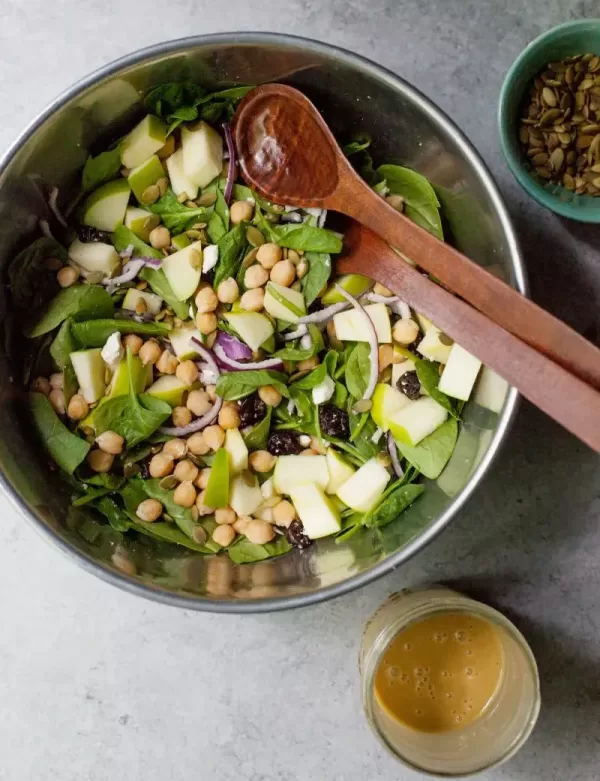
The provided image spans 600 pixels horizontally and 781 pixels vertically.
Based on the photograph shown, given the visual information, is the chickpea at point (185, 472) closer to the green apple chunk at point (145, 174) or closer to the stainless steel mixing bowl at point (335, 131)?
the stainless steel mixing bowl at point (335, 131)

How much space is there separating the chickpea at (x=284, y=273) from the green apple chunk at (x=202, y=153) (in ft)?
Result: 0.59

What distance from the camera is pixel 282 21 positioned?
1.37 meters

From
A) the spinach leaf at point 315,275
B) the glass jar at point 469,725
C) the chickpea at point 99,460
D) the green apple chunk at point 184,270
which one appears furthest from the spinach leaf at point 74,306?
the glass jar at point 469,725

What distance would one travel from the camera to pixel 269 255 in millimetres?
1265

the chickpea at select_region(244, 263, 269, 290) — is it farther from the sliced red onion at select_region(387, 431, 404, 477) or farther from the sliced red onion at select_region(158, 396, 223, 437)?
the sliced red onion at select_region(387, 431, 404, 477)

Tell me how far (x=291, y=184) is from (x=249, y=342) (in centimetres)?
25

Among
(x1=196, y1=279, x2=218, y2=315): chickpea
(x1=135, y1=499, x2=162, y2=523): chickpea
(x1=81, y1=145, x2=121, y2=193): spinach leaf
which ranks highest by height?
(x1=81, y1=145, x2=121, y2=193): spinach leaf

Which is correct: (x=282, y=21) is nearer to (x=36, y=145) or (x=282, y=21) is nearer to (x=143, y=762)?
(x=36, y=145)

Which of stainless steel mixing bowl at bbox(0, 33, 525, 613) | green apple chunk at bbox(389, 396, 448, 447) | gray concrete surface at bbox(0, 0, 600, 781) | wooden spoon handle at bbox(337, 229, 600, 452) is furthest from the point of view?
gray concrete surface at bbox(0, 0, 600, 781)

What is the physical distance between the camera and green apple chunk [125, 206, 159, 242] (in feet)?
4.21

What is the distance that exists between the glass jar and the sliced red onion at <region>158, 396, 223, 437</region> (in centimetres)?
43

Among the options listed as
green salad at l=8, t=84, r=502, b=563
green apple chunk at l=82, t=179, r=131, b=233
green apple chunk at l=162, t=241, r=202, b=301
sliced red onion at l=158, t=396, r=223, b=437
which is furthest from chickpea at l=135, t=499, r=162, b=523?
green apple chunk at l=82, t=179, r=131, b=233

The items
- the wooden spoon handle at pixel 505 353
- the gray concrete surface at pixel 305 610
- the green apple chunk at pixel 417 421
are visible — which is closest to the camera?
the wooden spoon handle at pixel 505 353

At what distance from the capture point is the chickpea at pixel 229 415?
1275 millimetres
